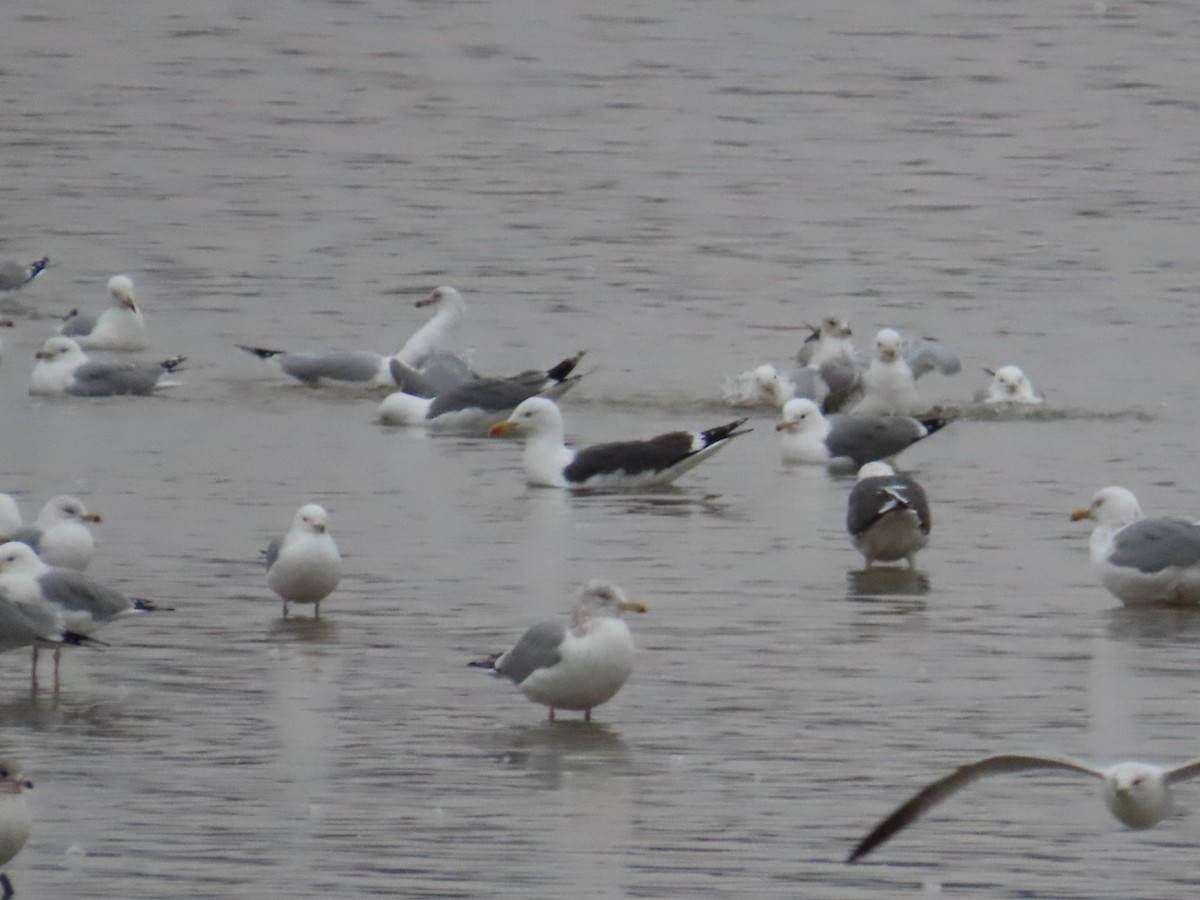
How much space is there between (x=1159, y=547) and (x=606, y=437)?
6.61 metres

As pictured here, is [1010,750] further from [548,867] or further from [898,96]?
[898,96]

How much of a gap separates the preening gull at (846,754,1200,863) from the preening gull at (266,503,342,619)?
4775mm

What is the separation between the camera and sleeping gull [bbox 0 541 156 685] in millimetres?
10750

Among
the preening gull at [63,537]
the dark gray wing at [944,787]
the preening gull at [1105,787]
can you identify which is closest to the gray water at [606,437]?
the preening gull at [63,537]

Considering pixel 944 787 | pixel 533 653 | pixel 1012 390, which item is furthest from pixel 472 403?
pixel 944 787

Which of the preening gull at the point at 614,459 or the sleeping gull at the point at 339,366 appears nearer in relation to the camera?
the preening gull at the point at 614,459

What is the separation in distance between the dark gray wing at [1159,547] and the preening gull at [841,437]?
15.4 ft

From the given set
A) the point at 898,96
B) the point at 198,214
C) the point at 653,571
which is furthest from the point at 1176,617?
the point at 898,96

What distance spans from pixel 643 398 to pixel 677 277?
18.6 feet

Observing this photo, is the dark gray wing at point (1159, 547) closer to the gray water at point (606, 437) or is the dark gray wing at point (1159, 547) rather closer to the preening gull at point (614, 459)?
the gray water at point (606, 437)

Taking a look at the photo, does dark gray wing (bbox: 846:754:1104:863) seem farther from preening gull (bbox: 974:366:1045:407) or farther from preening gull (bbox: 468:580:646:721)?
preening gull (bbox: 974:366:1045:407)

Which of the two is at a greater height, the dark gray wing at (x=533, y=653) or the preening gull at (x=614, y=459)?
the dark gray wing at (x=533, y=653)

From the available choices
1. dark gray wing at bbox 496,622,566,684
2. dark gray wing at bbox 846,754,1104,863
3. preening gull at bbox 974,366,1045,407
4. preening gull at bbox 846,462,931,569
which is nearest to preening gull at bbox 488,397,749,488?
preening gull at bbox 846,462,931,569

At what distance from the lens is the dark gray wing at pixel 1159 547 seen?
12250 millimetres
